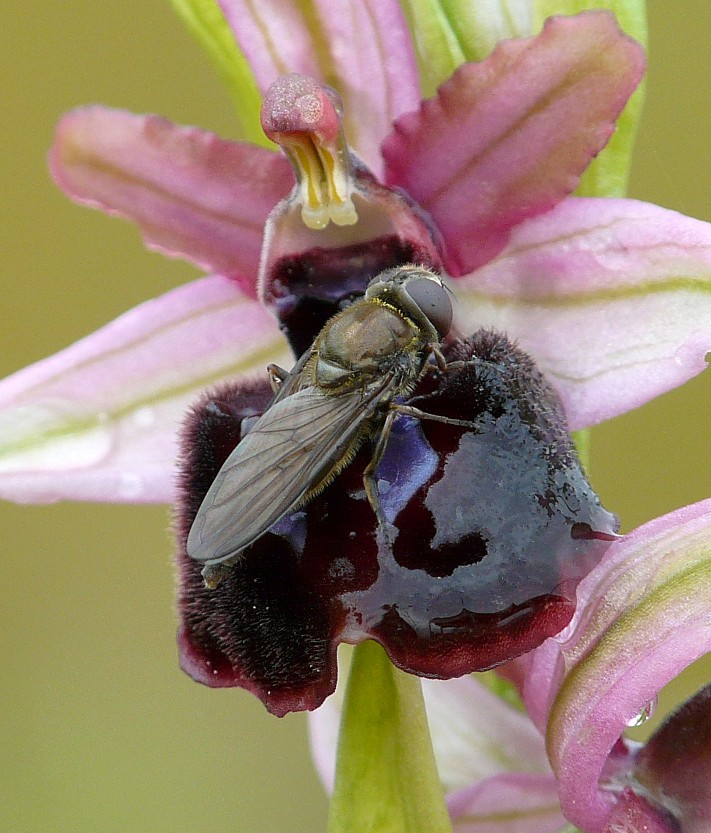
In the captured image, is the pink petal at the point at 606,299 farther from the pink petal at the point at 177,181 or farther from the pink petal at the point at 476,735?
the pink petal at the point at 476,735

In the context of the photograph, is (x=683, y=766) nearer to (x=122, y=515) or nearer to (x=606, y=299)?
(x=606, y=299)

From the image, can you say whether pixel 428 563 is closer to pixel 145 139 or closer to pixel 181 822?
pixel 145 139

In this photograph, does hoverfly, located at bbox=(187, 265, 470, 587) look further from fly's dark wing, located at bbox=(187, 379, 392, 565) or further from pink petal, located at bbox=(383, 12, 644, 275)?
pink petal, located at bbox=(383, 12, 644, 275)

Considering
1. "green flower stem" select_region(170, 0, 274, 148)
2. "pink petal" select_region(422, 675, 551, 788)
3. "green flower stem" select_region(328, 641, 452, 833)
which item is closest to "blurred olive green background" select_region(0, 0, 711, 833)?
"pink petal" select_region(422, 675, 551, 788)

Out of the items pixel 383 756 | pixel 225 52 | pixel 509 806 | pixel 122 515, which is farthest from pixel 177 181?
pixel 122 515

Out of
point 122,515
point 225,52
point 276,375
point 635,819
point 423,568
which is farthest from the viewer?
point 122,515

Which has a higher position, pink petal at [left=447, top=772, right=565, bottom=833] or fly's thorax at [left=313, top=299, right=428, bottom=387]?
fly's thorax at [left=313, top=299, right=428, bottom=387]
